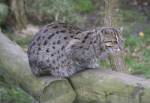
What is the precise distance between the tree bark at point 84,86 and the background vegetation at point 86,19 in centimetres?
240

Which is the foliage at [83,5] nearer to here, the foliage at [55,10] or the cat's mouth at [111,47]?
the foliage at [55,10]

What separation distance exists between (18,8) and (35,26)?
41 cm

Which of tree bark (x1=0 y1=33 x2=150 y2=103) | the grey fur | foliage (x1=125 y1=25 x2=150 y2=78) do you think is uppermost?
the grey fur

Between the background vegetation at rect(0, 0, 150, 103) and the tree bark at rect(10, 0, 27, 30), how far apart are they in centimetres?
3

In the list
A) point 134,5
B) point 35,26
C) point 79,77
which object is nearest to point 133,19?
point 134,5

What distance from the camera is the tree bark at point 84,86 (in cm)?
357

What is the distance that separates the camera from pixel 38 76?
4086 millimetres

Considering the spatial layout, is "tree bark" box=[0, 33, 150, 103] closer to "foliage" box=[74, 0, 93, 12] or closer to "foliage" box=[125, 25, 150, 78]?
"foliage" box=[125, 25, 150, 78]

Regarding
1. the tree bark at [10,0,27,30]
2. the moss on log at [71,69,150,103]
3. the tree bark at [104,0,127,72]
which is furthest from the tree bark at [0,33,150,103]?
the tree bark at [10,0,27,30]

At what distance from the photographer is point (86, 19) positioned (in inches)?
316

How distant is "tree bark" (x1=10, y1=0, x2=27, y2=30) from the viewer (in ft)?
25.7

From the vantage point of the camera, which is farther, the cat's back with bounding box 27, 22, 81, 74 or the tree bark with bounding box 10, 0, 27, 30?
the tree bark with bounding box 10, 0, 27, 30

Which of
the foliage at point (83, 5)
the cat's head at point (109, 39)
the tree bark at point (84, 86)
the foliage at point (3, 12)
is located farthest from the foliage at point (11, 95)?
the foliage at point (83, 5)

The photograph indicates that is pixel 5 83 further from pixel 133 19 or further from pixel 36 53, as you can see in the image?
pixel 133 19
